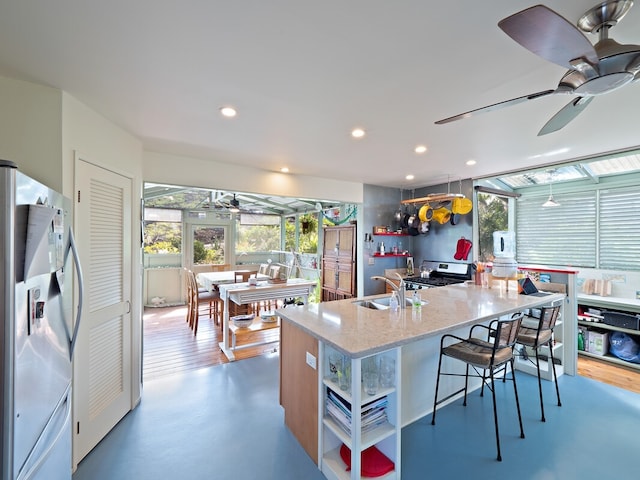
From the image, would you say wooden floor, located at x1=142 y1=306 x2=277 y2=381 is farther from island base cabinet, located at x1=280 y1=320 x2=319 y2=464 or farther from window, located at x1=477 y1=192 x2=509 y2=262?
window, located at x1=477 y1=192 x2=509 y2=262

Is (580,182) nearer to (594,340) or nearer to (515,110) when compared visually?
(594,340)

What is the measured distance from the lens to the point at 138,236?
8.41 ft

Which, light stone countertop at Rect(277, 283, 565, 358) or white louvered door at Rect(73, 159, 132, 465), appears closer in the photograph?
light stone countertop at Rect(277, 283, 565, 358)

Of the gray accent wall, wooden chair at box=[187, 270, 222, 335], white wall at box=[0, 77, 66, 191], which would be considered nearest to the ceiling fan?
white wall at box=[0, 77, 66, 191]

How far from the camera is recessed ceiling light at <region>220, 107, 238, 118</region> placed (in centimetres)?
204

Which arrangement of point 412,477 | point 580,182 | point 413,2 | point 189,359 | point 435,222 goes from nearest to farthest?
1. point 413,2
2. point 412,477
3. point 189,359
4. point 580,182
5. point 435,222

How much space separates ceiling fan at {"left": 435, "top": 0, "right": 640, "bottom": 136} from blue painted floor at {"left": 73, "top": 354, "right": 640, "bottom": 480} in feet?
7.25

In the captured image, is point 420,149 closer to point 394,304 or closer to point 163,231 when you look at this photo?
point 394,304

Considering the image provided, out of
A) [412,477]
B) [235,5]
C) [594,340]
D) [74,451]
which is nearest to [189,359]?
[74,451]

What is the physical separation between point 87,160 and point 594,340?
221 inches

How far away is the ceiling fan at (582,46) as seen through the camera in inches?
36.4

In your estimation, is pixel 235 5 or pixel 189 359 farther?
pixel 189 359

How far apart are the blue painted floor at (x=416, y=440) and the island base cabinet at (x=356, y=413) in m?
0.17

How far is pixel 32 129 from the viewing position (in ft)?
5.51
